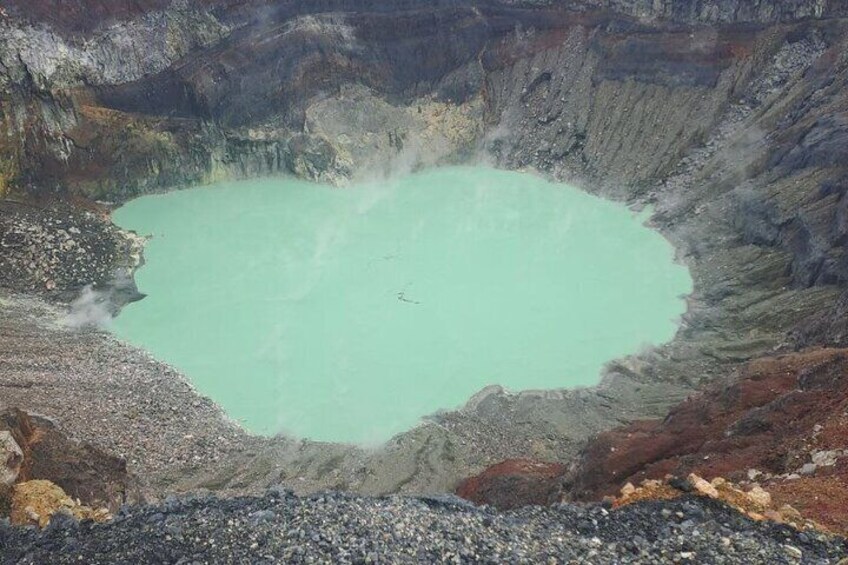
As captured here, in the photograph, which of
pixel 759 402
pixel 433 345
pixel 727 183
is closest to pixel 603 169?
pixel 727 183

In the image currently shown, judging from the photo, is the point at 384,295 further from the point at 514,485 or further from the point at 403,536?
the point at 403,536

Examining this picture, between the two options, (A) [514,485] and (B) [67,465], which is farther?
(A) [514,485]

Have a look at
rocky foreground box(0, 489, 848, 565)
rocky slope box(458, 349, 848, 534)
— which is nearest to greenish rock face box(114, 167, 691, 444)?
rocky slope box(458, 349, 848, 534)

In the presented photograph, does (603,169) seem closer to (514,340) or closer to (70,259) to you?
(514,340)

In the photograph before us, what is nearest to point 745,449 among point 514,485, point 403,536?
point 514,485

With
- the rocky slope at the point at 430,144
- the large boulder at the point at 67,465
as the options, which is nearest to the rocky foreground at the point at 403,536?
the large boulder at the point at 67,465

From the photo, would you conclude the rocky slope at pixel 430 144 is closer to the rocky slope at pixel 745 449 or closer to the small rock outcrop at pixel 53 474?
the small rock outcrop at pixel 53 474

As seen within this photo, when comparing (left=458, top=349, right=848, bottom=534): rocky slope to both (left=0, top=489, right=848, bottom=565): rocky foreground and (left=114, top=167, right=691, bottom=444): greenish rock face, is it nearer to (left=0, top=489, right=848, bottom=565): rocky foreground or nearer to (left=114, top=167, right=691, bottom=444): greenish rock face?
(left=0, top=489, right=848, bottom=565): rocky foreground
